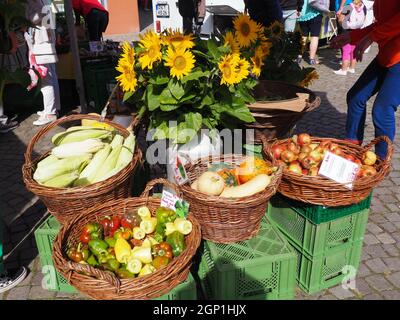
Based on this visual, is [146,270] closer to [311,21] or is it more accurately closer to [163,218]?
[163,218]

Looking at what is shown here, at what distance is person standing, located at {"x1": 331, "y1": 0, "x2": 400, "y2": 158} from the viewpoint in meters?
2.97

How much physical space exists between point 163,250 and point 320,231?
967 mm

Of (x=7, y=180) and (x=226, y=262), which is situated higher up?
(x=226, y=262)

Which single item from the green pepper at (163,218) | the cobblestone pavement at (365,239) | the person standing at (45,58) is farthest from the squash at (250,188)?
the person standing at (45,58)

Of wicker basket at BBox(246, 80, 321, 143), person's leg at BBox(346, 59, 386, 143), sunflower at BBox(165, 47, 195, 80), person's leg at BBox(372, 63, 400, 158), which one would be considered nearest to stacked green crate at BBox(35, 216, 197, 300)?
sunflower at BBox(165, 47, 195, 80)

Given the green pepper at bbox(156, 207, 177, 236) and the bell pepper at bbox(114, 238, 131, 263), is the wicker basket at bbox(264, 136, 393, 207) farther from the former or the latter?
the bell pepper at bbox(114, 238, 131, 263)

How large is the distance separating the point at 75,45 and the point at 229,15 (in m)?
4.10

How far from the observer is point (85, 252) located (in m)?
2.14

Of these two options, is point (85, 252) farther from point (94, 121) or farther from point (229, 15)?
point (229, 15)

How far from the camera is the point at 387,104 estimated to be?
9.93 ft

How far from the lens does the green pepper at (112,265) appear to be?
2088 millimetres

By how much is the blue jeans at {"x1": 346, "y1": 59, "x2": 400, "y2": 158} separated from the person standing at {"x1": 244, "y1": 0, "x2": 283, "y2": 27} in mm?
1730

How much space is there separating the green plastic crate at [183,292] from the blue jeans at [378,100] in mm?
1849
